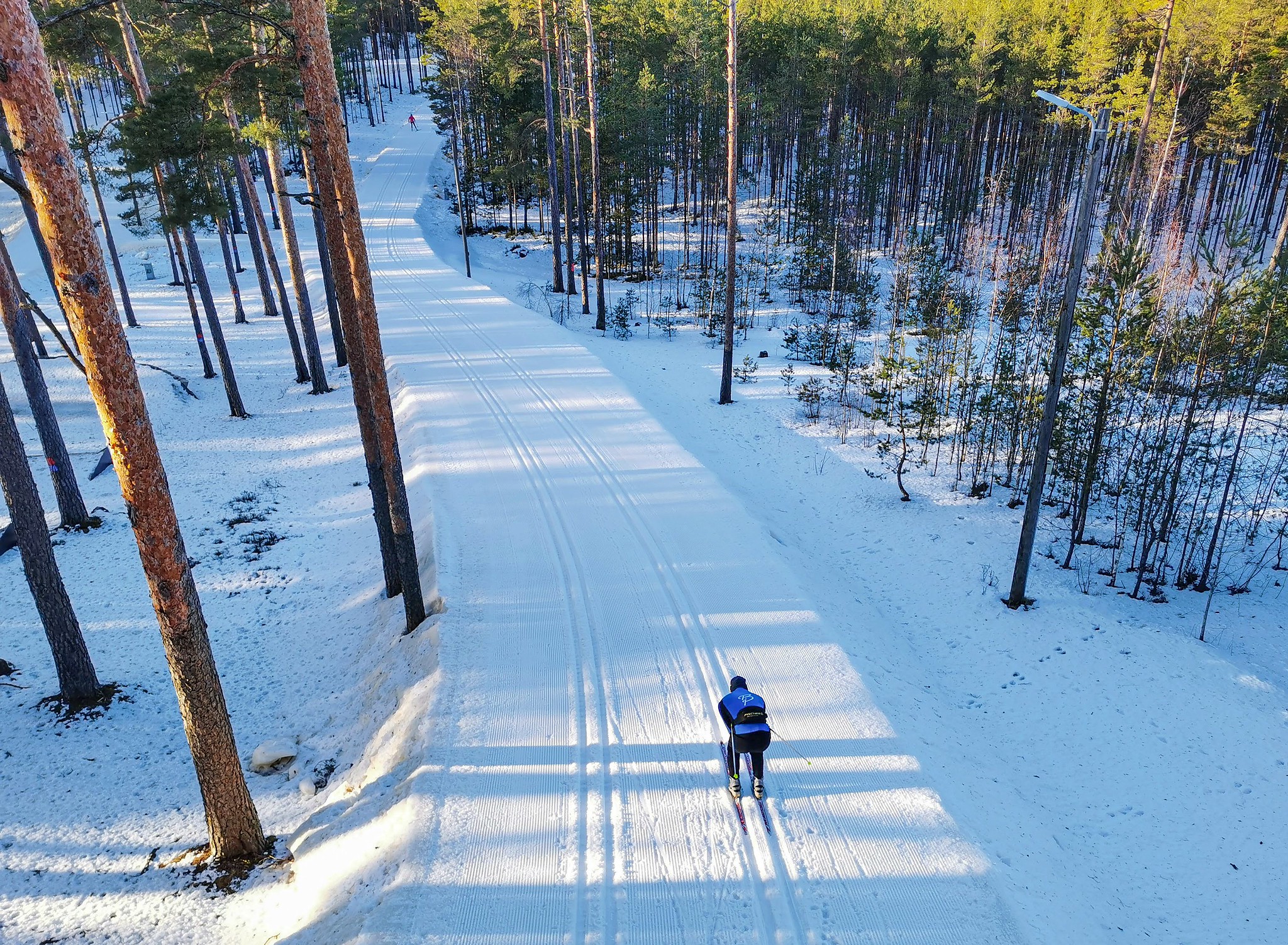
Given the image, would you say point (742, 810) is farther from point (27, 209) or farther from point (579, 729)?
point (27, 209)

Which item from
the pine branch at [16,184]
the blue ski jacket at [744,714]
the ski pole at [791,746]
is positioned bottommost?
the ski pole at [791,746]

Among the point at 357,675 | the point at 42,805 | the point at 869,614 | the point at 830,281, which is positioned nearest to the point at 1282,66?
the point at 830,281

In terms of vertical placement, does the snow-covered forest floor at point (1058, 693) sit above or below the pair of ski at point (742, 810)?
below

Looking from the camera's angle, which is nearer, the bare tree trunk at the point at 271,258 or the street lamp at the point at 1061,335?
the street lamp at the point at 1061,335

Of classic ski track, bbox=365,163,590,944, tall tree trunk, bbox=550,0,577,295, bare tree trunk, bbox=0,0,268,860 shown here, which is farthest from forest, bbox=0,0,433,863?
tall tree trunk, bbox=550,0,577,295

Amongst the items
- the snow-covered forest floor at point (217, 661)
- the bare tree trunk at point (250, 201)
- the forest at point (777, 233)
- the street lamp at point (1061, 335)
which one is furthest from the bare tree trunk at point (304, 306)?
the street lamp at point (1061, 335)

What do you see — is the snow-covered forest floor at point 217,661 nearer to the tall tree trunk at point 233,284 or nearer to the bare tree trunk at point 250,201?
the bare tree trunk at point 250,201

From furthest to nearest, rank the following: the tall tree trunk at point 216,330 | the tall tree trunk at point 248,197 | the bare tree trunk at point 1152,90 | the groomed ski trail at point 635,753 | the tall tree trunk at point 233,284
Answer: the tall tree trunk at point 233,284, the bare tree trunk at point 1152,90, the tall tree trunk at point 248,197, the tall tree trunk at point 216,330, the groomed ski trail at point 635,753

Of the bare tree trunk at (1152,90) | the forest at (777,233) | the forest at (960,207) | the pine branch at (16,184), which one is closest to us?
the pine branch at (16,184)
